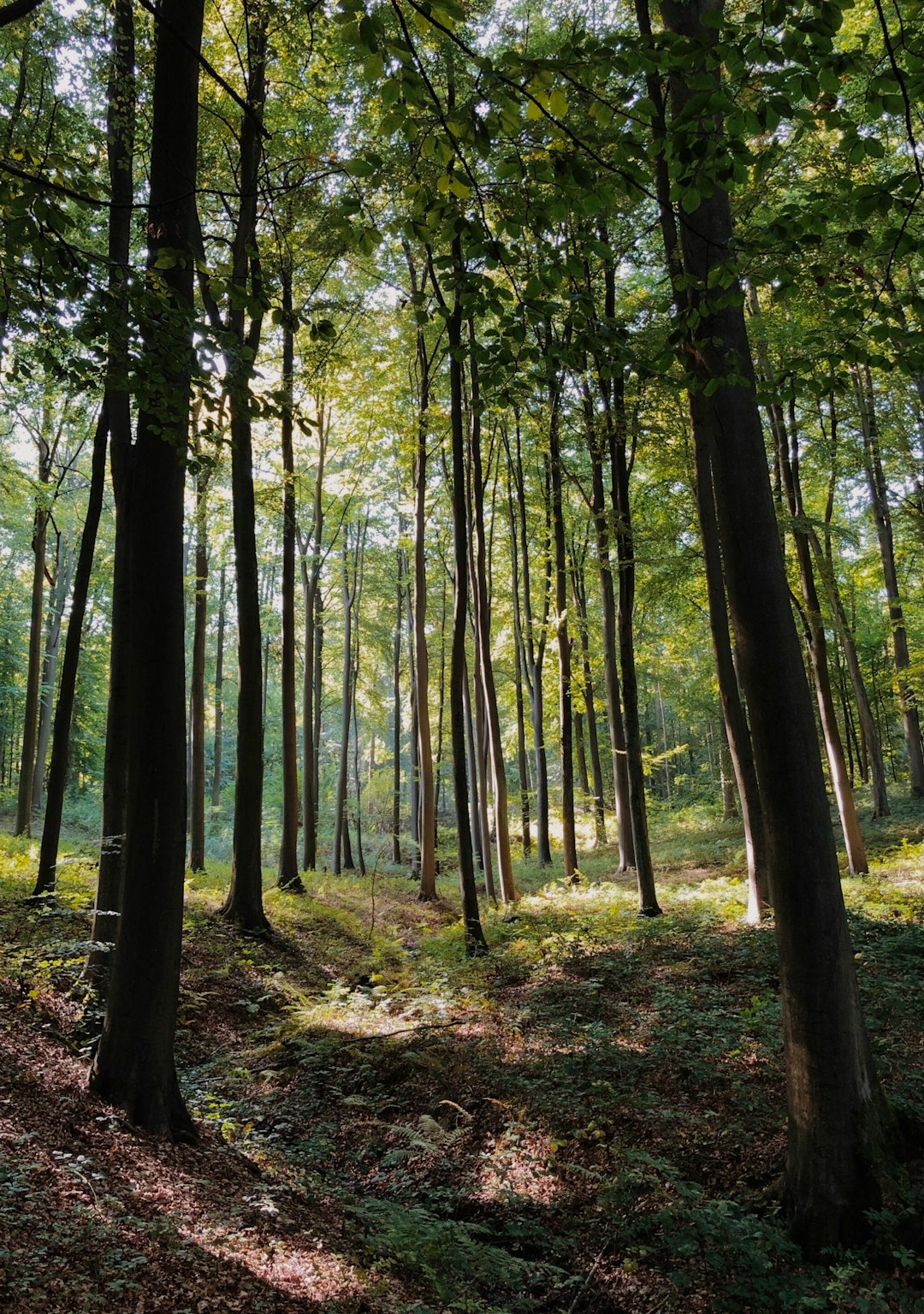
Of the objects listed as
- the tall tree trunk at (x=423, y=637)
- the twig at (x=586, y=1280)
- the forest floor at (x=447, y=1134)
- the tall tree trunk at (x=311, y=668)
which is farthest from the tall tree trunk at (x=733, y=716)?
the tall tree trunk at (x=311, y=668)

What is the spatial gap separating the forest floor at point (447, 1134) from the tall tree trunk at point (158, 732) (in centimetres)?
36

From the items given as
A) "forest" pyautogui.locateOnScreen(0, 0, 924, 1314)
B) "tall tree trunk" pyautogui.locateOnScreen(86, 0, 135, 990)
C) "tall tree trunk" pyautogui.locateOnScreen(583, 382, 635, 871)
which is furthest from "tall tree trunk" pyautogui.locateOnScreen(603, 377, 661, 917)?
"tall tree trunk" pyautogui.locateOnScreen(86, 0, 135, 990)

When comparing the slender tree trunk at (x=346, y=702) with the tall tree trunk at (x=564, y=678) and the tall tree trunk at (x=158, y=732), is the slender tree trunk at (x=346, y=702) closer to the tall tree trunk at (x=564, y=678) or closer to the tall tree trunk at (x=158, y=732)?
the tall tree trunk at (x=564, y=678)

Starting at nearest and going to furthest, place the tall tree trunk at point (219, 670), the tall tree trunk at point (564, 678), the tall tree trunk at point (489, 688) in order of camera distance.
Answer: the tall tree trunk at point (489, 688) < the tall tree trunk at point (564, 678) < the tall tree trunk at point (219, 670)

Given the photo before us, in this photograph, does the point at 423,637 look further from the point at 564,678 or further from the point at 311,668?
the point at 311,668

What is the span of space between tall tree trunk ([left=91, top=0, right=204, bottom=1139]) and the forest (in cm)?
3

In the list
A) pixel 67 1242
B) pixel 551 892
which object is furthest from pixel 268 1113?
pixel 551 892

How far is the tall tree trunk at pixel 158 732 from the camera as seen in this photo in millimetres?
4625

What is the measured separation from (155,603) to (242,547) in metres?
5.95

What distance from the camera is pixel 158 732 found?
4773 millimetres

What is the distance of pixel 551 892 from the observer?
44.7ft

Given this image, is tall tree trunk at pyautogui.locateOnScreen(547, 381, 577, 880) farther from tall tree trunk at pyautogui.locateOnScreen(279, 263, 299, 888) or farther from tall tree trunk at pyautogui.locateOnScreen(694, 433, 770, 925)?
tall tree trunk at pyautogui.locateOnScreen(279, 263, 299, 888)

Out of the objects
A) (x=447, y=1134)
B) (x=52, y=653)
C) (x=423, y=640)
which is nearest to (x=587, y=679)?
(x=423, y=640)

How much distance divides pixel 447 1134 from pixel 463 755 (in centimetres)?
494
